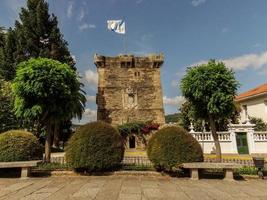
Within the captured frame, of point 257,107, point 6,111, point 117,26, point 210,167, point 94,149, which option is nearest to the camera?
point 210,167

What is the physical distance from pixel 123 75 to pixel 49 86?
875 inches

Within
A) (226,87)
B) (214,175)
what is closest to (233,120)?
(226,87)

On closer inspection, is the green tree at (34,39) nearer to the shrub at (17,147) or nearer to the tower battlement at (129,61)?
the tower battlement at (129,61)

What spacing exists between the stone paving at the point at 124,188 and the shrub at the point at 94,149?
0.57 meters

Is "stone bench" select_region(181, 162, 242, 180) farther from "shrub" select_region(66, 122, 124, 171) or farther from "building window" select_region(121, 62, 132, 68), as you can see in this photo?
"building window" select_region(121, 62, 132, 68)

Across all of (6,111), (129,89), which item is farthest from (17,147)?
(129,89)

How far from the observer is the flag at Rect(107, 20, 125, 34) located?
3041 cm

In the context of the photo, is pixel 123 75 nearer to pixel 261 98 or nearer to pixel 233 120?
pixel 233 120

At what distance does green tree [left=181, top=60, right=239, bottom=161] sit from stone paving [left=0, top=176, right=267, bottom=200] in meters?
4.73

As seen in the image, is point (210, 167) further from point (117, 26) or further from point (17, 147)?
point (117, 26)

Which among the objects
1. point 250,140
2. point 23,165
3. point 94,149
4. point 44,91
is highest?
point 44,91

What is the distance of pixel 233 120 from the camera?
26781mm

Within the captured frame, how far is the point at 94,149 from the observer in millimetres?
9219

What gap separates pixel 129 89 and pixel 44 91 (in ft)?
70.8
